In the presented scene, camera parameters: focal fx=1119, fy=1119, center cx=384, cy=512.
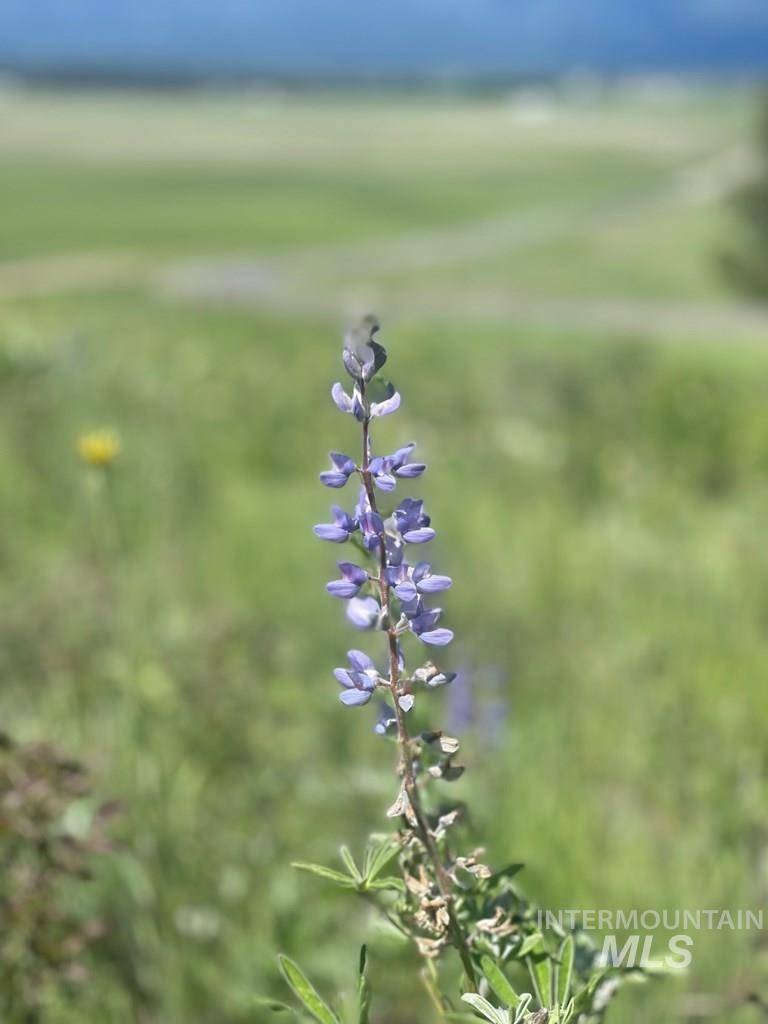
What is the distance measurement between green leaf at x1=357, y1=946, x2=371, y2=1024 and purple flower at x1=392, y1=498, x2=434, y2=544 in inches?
10.1

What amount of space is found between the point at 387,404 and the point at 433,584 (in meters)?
0.13

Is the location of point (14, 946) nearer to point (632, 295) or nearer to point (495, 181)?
point (632, 295)

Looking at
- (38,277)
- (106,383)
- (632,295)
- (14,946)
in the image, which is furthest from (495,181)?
(14,946)

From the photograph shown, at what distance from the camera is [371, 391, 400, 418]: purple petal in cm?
75

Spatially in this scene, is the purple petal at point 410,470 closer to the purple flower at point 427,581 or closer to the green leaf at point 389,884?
the purple flower at point 427,581

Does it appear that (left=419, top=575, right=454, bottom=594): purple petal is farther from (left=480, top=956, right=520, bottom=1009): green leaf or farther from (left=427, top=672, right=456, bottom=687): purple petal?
(left=480, top=956, right=520, bottom=1009): green leaf

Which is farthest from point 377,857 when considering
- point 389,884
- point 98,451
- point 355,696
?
point 98,451

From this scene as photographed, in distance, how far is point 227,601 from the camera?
303 cm

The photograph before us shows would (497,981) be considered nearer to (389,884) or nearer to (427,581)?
(389,884)

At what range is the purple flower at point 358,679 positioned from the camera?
0.74 m

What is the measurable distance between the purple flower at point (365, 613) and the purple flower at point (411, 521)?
0.08 m

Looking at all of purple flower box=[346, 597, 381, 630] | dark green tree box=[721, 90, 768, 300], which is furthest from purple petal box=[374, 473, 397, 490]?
dark green tree box=[721, 90, 768, 300]

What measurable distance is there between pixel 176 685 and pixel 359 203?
131 feet

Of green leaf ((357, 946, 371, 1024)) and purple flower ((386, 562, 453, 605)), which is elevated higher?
purple flower ((386, 562, 453, 605))
